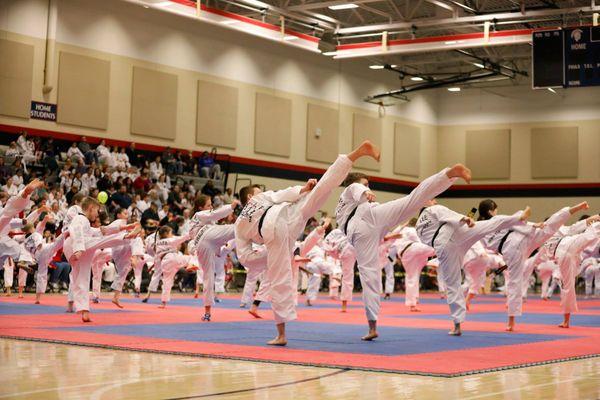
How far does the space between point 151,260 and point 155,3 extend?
7.37 metres

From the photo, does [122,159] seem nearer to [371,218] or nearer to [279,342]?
[371,218]

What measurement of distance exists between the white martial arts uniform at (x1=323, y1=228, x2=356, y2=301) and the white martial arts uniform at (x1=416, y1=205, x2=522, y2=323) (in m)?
3.95

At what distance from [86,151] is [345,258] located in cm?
1052

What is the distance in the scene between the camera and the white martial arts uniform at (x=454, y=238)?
9991 mm

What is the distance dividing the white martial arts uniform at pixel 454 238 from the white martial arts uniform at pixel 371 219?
940 millimetres

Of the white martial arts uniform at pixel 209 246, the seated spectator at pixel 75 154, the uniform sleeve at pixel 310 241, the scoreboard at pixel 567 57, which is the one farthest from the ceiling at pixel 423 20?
the white martial arts uniform at pixel 209 246

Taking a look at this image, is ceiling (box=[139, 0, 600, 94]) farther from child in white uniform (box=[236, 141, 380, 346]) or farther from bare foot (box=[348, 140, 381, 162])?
bare foot (box=[348, 140, 381, 162])

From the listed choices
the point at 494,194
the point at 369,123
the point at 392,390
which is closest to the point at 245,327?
the point at 392,390

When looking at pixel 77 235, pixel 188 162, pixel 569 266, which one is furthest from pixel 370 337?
pixel 188 162

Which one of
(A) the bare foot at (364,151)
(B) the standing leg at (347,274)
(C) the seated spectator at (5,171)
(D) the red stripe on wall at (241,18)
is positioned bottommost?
(B) the standing leg at (347,274)

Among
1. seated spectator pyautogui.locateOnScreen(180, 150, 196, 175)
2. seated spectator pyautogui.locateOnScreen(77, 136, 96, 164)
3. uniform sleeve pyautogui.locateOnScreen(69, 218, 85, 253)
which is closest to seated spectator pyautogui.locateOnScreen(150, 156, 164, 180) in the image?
seated spectator pyautogui.locateOnScreen(180, 150, 196, 175)

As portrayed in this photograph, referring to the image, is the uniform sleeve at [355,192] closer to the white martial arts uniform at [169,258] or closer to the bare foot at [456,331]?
the bare foot at [456,331]

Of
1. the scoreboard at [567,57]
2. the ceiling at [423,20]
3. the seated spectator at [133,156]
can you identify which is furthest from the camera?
the seated spectator at [133,156]

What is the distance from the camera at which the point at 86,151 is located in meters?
22.9
